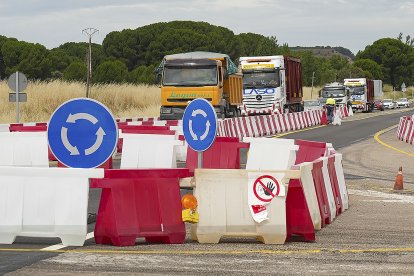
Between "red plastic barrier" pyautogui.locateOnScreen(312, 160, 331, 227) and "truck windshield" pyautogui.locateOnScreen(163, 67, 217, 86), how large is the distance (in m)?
27.6

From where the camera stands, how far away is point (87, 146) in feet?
35.7

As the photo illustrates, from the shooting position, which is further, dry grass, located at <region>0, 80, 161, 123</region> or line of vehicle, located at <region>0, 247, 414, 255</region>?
dry grass, located at <region>0, 80, 161, 123</region>

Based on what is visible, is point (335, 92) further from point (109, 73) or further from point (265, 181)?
point (265, 181)

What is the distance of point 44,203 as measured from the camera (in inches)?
413

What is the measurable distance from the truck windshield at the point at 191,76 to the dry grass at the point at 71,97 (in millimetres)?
8815

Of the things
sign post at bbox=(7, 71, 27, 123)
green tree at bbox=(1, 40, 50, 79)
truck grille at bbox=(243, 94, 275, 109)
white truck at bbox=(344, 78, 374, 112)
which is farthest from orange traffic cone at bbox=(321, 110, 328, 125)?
green tree at bbox=(1, 40, 50, 79)

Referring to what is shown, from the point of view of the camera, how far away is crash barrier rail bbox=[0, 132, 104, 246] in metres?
10.4

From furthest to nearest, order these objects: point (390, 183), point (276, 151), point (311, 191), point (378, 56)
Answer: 1. point (378, 56)
2. point (390, 183)
3. point (276, 151)
4. point (311, 191)

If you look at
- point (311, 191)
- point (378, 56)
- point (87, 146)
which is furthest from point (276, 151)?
point (378, 56)

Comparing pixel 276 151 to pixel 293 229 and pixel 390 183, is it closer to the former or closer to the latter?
pixel 390 183

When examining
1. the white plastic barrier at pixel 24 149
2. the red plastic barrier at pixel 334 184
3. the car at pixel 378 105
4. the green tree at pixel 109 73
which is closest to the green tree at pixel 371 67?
the car at pixel 378 105

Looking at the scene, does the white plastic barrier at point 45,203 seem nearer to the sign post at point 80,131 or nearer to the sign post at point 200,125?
the sign post at point 80,131

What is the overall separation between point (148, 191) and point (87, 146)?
0.81m

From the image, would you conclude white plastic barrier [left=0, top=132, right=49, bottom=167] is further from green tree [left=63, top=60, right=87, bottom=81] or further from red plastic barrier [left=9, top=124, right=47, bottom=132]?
green tree [left=63, top=60, right=87, bottom=81]
